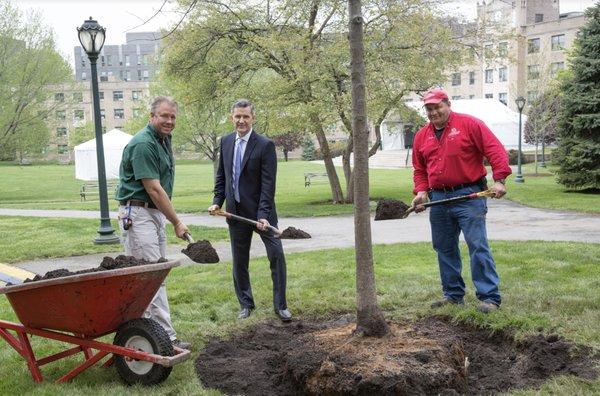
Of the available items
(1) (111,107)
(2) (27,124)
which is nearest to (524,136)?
(2) (27,124)

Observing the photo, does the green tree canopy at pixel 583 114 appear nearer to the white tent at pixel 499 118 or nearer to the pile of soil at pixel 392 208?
the pile of soil at pixel 392 208

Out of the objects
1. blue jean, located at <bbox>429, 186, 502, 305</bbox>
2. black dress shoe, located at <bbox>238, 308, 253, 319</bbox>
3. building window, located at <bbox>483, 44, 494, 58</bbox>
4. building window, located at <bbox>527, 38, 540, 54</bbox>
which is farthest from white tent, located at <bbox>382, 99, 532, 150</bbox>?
black dress shoe, located at <bbox>238, 308, 253, 319</bbox>

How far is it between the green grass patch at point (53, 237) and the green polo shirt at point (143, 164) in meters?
6.09

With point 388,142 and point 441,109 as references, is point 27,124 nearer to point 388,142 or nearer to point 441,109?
point 441,109

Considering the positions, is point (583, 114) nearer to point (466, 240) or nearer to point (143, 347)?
point (466, 240)

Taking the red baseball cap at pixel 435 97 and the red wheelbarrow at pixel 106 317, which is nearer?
the red wheelbarrow at pixel 106 317

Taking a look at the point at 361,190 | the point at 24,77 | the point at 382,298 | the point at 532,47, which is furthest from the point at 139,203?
the point at 532,47

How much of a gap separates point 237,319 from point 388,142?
51723 mm

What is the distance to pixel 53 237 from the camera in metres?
12.4

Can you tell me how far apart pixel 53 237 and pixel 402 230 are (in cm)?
693

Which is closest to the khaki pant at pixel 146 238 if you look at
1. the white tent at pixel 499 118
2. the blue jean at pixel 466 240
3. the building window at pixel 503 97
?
the blue jean at pixel 466 240

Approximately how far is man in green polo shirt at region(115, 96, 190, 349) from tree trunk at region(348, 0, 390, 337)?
4.47ft

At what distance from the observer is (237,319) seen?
5449 millimetres

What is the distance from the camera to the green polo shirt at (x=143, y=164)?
447 cm
